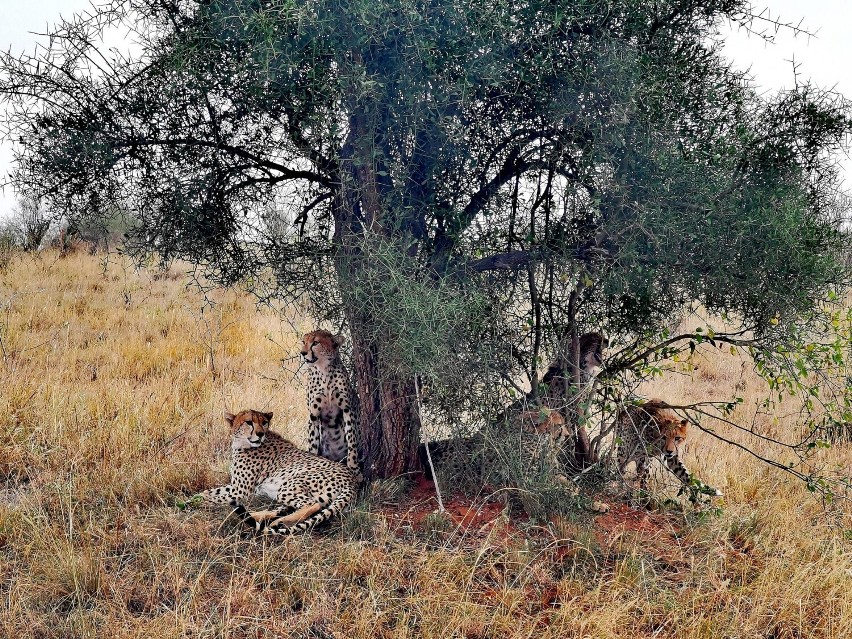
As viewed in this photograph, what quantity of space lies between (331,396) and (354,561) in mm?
1457

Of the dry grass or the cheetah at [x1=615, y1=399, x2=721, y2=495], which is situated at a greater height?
the cheetah at [x1=615, y1=399, x2=721, y2=495]

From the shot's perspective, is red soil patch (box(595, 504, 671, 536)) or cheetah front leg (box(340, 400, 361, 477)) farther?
cheetah front leg (box(340, 400, 361, 477))

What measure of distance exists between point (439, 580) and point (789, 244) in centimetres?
282

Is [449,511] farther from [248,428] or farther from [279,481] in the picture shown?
[248,428]

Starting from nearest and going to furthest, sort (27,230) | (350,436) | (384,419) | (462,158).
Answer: (462,158) → (384,419) → (350,436) → (27,230)

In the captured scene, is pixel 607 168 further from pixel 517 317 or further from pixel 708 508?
pixel 708 508

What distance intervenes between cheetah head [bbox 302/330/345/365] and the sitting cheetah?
539 millimetres

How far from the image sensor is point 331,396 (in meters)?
5.02

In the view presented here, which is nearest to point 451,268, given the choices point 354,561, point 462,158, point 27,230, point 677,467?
point 462,158

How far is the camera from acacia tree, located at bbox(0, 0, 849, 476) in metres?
3.84

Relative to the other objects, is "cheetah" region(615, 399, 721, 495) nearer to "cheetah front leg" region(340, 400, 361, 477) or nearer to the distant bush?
"cheetah front leg" region(340, 400, 361, 477)

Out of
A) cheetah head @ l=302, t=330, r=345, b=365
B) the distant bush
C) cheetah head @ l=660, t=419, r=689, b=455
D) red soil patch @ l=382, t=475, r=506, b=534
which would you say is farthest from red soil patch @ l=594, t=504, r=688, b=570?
the distant bush

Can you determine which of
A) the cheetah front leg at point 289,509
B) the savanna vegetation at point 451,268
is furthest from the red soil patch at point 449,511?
the cheetah front leg at point 289,509

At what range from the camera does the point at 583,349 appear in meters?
5.15
